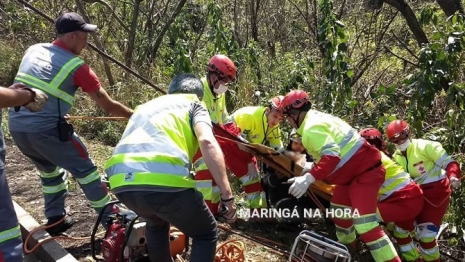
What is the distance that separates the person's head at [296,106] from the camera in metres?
4.61

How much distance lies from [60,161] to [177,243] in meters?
1.21

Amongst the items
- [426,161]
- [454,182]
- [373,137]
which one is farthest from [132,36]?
[454,182]

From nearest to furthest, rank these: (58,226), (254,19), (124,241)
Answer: (124,241), (58,226), (254,19)

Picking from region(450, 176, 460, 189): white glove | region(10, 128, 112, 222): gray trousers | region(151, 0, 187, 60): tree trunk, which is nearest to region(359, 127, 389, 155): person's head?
region(450, 176, 460, 189): white glove

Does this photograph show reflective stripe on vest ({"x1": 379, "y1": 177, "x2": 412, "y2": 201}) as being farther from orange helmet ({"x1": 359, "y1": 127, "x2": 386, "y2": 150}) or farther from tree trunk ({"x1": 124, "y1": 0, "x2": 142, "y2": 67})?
tree trunk ({"x1": 124, "y1": 0, "x2": 142, "y2": 67})

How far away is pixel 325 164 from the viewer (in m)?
4.37

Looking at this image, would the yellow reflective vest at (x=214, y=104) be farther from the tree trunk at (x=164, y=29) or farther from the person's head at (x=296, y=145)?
the tree trunk at (x=164, y=29)

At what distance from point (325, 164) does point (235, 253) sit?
109cm

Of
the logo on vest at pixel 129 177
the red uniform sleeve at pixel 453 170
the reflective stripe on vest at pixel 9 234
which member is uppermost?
the logo on vest at pixel 129 177

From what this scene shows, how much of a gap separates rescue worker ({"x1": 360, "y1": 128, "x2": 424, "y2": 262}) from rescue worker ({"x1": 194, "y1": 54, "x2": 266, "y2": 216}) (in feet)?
4.49

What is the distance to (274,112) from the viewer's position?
5.63 meters

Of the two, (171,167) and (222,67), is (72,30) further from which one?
(171,167)

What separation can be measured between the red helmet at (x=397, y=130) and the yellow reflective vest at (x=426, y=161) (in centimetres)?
17

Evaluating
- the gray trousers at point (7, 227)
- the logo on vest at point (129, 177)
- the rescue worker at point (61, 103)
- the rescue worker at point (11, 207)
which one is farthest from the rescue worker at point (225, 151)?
the gray trousers at point (7, 227)
